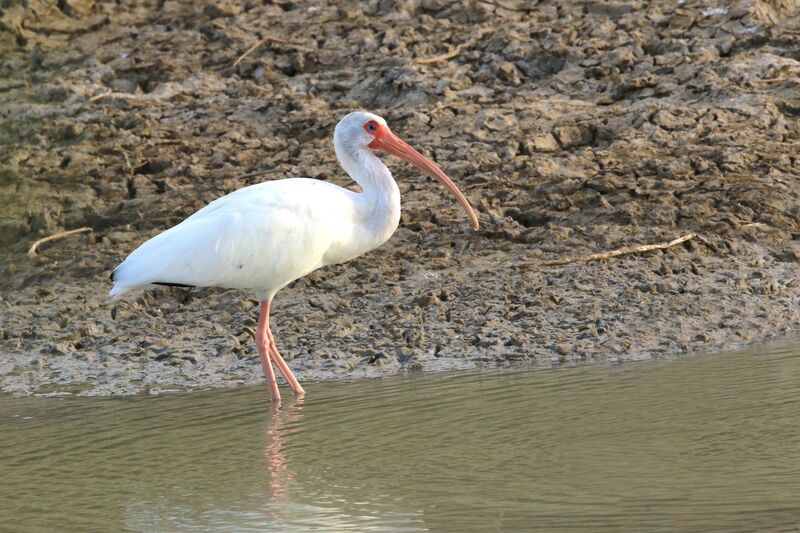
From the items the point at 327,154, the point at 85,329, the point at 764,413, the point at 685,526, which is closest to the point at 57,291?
the point at 85,329

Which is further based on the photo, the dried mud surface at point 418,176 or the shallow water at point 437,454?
the dried mud surface at point 418,176

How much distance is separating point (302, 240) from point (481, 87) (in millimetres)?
3893

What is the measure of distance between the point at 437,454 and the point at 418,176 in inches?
176

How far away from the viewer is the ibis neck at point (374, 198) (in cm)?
772

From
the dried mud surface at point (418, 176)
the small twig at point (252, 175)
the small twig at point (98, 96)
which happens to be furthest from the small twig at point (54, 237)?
the small twig at point (98, 96)

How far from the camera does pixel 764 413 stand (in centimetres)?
596

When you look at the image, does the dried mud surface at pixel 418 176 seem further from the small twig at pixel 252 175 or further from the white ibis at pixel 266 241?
the white ibis at pixel 266 241

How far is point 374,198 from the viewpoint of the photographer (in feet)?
25.6

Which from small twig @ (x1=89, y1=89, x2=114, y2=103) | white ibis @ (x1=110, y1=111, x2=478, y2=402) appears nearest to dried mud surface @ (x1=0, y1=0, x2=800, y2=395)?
small twig @ (x1=89, y1=89, x2=114, y2=103)

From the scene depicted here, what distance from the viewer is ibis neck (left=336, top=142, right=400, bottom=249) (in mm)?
7719

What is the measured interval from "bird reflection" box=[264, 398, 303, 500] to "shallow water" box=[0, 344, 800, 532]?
0.01 metres

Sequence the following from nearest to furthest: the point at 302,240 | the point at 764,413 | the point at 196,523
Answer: the point at 196,523
the point at 764,413
the point at 302,240

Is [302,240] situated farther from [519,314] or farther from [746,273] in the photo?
[746,273]

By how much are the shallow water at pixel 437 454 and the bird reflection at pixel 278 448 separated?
0.04 feet
